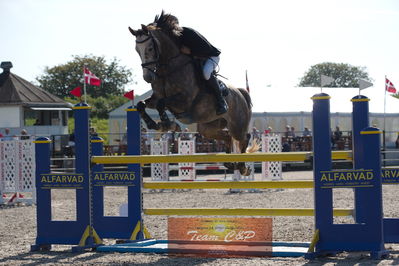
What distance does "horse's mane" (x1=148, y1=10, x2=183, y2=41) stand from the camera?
6.66 metres

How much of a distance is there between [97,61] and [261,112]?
117 ft

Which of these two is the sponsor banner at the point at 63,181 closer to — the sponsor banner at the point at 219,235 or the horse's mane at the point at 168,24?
the sponsor banner at the point at 219,235

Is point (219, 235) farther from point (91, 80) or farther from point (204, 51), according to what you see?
point (91, 80)

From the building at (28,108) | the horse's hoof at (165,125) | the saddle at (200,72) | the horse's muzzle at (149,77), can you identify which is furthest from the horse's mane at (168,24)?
the building at (28,108)

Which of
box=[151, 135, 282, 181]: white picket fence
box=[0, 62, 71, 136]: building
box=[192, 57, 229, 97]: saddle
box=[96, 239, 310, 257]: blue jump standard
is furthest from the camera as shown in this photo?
box=[0, 62, 71, 136]: building

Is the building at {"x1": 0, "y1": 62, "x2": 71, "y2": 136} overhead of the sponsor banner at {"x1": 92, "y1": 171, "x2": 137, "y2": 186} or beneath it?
overhead

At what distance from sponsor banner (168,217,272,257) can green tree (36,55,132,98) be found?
164 feet

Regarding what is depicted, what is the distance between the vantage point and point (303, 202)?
11.3 metres

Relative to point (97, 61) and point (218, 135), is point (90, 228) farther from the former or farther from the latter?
point (97, 61)

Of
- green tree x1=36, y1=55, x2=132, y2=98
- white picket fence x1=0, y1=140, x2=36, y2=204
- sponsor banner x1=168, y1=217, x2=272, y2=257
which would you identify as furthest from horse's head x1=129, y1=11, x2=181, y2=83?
green tree x1=36, y1=55, x2=132, y2=98

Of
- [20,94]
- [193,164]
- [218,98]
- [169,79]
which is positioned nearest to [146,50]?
[169,79]

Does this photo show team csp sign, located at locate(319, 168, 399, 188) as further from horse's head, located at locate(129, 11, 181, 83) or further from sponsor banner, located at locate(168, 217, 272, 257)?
horse's head, located at locate(129, 11, 181, 83)

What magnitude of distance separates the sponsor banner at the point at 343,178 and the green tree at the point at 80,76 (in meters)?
50.7

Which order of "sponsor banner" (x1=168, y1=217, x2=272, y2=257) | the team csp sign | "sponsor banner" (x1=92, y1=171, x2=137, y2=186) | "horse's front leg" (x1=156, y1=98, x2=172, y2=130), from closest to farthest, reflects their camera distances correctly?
1. the team csp sign
2. "sponsor banner" (x1=168, y1=217, x2=272, y2=257)
3. "sponsor banner" (x1=92, y1=171, x2=137, y2=186)
4. "horse's front leg" (x1=156, y1=98, x2=172, y2=130)
